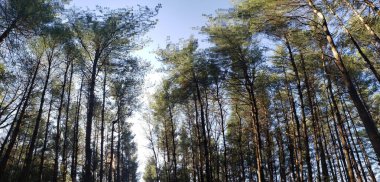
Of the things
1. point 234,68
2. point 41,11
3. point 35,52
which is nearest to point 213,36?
point 234,68

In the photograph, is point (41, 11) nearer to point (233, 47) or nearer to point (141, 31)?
point (141, 31)

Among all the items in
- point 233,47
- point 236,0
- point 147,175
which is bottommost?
point 147,175

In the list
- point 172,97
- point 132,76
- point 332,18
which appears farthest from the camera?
point 172,97

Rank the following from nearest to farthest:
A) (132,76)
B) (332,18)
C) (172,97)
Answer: (332,18)
(132,76)
(172,97)

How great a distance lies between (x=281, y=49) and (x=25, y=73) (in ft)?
48.9

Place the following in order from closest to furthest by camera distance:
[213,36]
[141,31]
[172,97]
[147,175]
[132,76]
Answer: [141,31] < [213,36] < [132,76] < [172,97] < [147,175]

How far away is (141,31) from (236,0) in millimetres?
5037

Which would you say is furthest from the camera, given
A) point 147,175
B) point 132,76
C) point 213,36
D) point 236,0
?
point 147,175

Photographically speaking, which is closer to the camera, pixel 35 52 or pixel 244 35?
pixel 244 35

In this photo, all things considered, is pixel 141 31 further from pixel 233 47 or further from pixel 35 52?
pixel 35 52

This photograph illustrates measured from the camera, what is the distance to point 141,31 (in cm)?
1415

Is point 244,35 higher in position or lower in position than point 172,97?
higher

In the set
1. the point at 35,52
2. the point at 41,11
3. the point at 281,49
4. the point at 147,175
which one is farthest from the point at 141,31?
the point at 147,175

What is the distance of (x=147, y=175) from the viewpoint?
1909 inches
